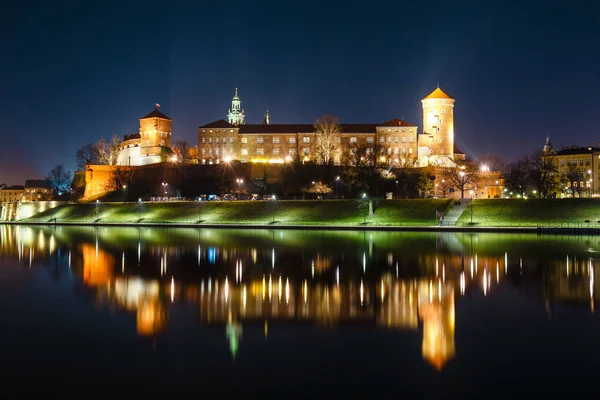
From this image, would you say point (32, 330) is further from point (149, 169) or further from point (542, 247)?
point (149, 169)

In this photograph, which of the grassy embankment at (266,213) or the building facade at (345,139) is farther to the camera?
the building facade at (345,139)

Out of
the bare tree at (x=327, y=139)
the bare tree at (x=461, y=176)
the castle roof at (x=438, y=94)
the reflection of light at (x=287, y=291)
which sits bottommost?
the reflection of light at (x=287, y=291)

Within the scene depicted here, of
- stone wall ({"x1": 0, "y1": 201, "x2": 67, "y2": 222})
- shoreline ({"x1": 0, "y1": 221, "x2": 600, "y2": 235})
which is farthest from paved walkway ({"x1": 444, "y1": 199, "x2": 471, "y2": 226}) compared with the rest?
stone wall ({"x1": 0, "y1": 201, "x2": 67, "y2": 222})

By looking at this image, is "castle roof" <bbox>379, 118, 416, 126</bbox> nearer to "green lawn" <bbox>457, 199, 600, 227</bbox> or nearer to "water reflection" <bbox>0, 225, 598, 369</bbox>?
"green lawn" <bbox>457, 199, 600, 227</bbox>

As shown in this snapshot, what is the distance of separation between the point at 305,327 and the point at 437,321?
2772 millimetres

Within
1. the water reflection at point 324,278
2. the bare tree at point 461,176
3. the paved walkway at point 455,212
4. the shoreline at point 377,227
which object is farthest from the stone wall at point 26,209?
the bare tree at point 461,176

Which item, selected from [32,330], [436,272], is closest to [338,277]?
[436,272]

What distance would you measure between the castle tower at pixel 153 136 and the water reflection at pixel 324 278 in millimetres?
52343

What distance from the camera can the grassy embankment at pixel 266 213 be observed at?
4128 centimetres

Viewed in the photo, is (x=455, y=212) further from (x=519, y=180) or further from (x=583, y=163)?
(x=583, y=163)

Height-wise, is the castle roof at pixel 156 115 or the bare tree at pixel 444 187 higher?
the castle roof at pixel 156 115

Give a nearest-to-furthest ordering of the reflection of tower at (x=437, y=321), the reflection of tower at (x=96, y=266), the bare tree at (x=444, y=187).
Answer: the reflection of tower at (x=437, y=321)
the reflection of tower at (x=96, y=266)
the bare tree at (x=444, y=187)

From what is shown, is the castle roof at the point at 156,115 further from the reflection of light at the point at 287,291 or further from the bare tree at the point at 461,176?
the reflection of light at the point at 287,291

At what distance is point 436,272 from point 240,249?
10278mm
